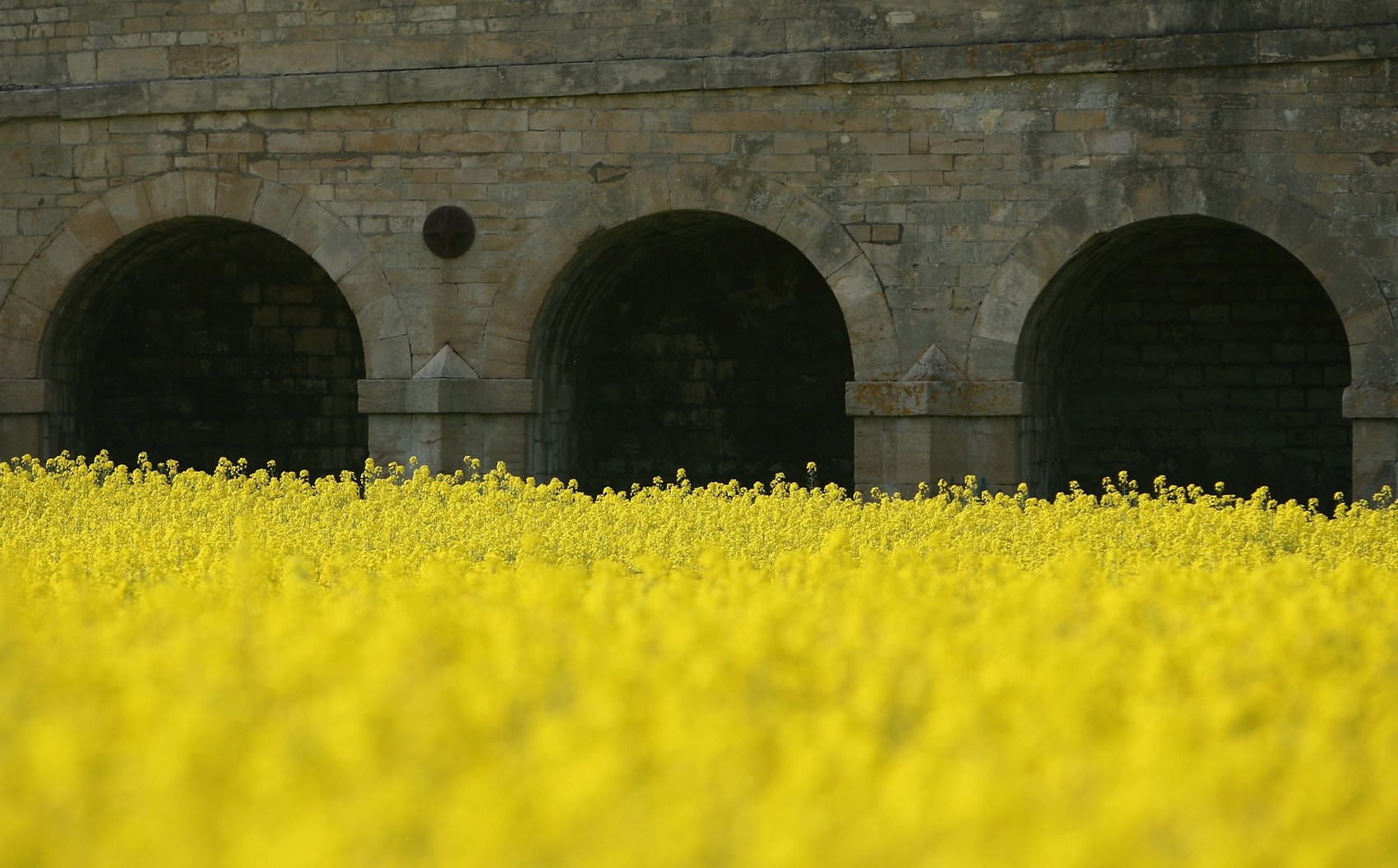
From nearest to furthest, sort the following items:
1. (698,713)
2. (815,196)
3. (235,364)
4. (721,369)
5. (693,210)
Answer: (698,713), (815,196), (693,210), (721,369), (235,364)

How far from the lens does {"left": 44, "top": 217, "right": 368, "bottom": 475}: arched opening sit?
14.3 meters

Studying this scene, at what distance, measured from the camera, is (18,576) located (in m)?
6.30

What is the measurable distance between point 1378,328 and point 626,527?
4.33 meters

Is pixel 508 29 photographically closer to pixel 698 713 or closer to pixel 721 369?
pixel 721 369

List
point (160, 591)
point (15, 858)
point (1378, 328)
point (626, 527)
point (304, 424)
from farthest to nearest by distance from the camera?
point (304, 424) < point (1378, 328) < point (626, 527) < point (160, 591) < point (15, 858)

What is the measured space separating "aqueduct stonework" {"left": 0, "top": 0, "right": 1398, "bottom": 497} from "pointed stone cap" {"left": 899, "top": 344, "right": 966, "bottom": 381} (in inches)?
0.7

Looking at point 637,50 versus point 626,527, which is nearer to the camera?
point 626,527

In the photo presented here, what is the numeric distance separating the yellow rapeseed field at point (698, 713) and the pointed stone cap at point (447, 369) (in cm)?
437

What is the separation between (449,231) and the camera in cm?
1120

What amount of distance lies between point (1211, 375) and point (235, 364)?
23.9 ft

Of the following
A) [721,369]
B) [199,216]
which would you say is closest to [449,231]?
[199,216]

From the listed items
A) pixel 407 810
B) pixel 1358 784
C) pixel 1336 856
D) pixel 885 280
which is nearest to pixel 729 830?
pixel 407 810

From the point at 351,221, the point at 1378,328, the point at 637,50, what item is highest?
the point at 637,50

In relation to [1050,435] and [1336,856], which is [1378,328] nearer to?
[1050,435]
